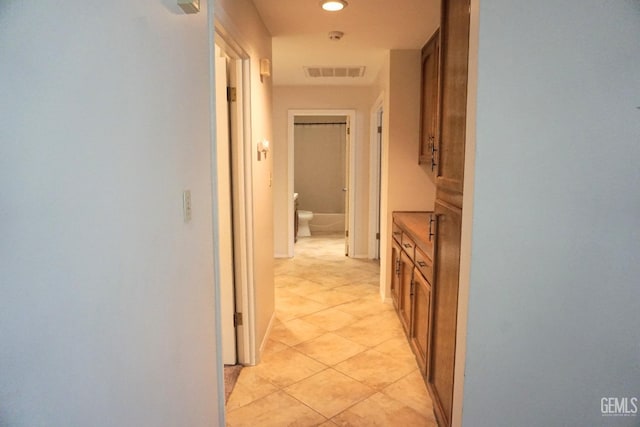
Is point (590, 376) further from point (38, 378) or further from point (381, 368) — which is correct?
point (38, 378)

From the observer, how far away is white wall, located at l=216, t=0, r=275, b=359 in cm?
231

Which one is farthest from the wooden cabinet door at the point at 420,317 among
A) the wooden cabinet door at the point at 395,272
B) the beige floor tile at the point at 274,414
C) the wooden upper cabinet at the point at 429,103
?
the wooden upper cabinet at the point at 429,103

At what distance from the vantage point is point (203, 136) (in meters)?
1.61

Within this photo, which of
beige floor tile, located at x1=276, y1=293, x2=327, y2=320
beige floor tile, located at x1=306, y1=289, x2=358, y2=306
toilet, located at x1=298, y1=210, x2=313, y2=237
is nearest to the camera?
beige floor tile, located at x1=276, y1=293, x2=327, y2=320

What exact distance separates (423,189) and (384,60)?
4.44 ft

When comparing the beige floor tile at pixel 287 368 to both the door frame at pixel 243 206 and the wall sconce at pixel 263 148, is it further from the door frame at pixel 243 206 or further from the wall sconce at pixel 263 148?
the wall sconce at pixel 263 148

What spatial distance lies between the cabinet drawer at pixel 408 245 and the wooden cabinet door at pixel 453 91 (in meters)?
0.94

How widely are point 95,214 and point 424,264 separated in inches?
80.0

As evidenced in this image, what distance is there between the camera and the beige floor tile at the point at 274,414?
209 centimetres

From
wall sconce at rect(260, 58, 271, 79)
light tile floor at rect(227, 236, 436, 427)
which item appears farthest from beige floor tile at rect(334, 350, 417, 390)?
wall sconce at rect(260, 58, 271, 79)

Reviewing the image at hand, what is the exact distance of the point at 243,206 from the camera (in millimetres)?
2537

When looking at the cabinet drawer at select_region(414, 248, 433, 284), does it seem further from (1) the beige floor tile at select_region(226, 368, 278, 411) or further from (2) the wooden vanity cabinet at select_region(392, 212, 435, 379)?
(1) the beige floor tile at select_region(226, 368, 278, 411)

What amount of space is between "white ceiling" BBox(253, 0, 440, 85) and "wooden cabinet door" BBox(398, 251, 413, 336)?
173cm

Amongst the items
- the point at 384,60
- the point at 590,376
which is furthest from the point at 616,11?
the point at 384,60
